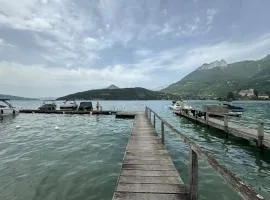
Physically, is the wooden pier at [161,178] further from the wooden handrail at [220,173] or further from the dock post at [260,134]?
the dock post at [260,134]

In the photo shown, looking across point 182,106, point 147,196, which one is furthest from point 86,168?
point 182,106

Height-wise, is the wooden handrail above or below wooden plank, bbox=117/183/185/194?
above

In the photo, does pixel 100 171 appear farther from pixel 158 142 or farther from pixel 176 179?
pixel 176 179

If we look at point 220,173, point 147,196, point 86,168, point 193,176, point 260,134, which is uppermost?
point 220,173

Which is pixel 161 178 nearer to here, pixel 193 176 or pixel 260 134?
pixel 193 176

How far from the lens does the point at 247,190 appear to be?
11.3ft

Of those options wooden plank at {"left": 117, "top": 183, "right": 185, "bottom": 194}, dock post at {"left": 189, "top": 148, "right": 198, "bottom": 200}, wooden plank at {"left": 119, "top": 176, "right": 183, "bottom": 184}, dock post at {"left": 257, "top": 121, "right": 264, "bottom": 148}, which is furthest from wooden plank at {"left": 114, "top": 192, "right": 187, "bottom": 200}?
dock post at {"left": 257, "top": 121, "right": 264, "bottom": 148}

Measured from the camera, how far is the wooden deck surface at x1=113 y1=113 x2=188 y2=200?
666 cm

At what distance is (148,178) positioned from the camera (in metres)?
7.94

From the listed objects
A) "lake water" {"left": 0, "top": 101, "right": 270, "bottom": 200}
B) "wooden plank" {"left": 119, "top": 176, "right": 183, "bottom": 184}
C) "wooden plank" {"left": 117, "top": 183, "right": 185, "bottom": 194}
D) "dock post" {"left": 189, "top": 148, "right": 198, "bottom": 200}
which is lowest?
"lake water" {"left": 0, "top": 101, "right": 270, "bottom": 200}

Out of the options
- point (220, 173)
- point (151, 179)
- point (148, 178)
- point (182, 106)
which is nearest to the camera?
point (220, 173)

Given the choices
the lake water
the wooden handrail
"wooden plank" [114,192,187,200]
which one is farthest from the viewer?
the lake water

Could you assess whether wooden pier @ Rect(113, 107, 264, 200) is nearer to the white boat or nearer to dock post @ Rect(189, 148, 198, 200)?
dock post @ Rect(189, 148, 198, 200)

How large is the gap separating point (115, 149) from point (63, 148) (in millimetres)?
3375
